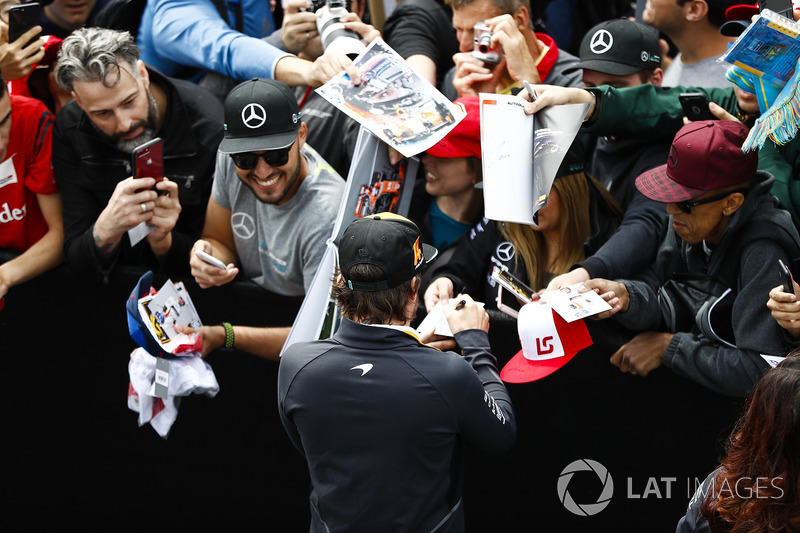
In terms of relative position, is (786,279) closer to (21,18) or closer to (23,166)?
(23,166)

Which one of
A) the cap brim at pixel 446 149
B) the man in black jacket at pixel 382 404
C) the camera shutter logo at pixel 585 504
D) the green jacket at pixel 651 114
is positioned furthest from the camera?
the cap brim at pixel 446 149

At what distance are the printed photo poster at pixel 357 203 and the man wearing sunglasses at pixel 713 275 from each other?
0.93 metres

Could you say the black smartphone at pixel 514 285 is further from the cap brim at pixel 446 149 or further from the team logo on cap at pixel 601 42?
the team logo on cap at pixel 601 42

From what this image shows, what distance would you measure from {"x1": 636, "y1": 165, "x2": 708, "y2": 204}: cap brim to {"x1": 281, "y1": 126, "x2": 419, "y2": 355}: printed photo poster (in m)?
0.98

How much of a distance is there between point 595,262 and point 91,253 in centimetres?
202

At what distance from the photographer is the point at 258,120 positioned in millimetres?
3299

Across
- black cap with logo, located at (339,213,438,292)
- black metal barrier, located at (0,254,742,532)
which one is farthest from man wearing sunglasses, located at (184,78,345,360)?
black cap with logo, located at (339,213,438,292)

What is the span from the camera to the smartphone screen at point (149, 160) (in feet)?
10.9

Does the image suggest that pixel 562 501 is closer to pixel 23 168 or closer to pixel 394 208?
pixel 394 208

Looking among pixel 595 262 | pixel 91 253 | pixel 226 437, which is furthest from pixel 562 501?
pixel 91 253

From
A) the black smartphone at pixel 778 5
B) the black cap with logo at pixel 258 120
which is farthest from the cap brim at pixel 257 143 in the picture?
the black smartphone at pixel 778 5

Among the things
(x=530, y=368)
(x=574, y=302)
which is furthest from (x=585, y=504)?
(x=574, y=302)

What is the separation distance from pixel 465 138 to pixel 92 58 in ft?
5.14

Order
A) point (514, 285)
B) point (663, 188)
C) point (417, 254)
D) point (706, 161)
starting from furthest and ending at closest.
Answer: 1. point (514, 285)
2. point (663, 188)
3. point (706, 161)
4. point (417, 254)
